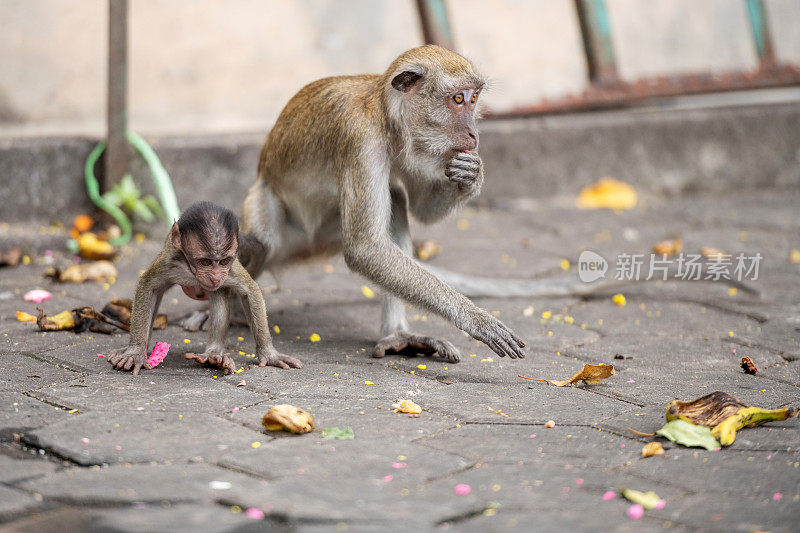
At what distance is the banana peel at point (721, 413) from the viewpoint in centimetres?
301

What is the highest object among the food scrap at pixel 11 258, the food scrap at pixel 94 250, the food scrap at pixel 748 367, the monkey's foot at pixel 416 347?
the food scrap at pixel 11 258

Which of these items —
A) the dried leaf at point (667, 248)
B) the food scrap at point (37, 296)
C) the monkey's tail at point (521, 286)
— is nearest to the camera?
the food scrap at point (37, 296)

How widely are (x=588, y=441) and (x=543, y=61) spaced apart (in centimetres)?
886

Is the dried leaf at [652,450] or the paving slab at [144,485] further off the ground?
the paving slab at [144,485]

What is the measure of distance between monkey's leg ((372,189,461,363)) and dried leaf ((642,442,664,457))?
1148 mm

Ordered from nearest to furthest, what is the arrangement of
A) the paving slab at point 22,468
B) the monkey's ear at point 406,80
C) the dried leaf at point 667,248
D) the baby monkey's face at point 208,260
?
the paving slab at point 22,468 → the baby monkey's face at point 208,260 → the monkey's ear at point 406,80 → the dried leaf at point 667,248

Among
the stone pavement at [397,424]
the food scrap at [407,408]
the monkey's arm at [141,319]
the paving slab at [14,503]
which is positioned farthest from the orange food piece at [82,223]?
the paving slab at [14,503]

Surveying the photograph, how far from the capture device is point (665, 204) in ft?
23.9

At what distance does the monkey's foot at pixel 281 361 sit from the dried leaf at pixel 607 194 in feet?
13.6

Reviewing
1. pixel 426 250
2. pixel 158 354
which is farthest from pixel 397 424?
pixel 426 250

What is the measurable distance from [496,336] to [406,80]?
1068 mm

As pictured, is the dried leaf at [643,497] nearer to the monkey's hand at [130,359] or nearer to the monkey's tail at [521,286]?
the monkey's hand at [130,359]

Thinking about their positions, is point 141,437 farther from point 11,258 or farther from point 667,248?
point 667,248

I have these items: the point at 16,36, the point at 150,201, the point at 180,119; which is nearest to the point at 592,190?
the point at 150,201
